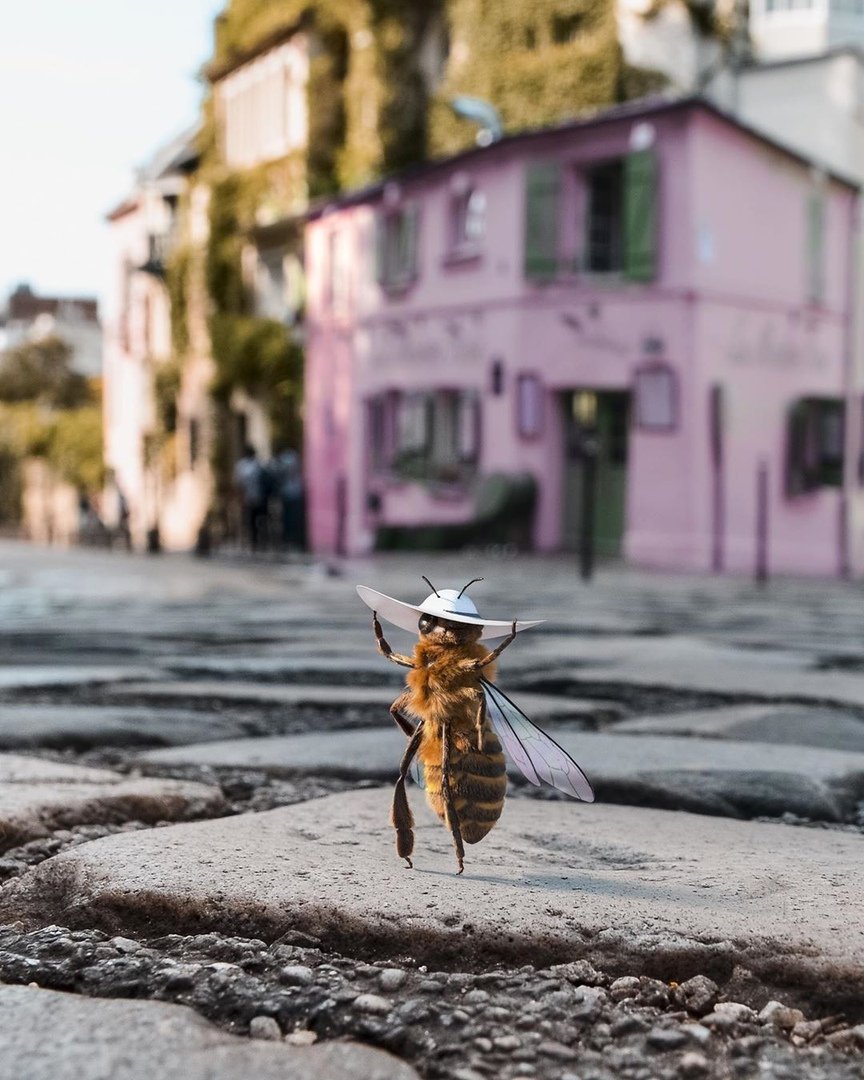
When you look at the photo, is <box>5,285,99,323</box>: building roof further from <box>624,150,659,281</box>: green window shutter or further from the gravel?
the gravel

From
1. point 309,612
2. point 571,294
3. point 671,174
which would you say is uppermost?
point 671,174

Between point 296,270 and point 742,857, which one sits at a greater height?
point 296,270

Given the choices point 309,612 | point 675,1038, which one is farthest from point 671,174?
point 675,1038

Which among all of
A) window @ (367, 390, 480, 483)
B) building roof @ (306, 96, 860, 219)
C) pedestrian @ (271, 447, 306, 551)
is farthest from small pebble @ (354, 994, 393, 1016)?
pedestrian @ (271, 447, 306, 551)

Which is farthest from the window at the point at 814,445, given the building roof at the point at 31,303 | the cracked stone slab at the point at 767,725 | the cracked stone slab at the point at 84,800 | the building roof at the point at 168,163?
the building roof at the point at 31,303

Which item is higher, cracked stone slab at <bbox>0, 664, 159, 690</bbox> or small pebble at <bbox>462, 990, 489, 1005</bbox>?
small pebble at <bbox>462, 990, 489, 1005</bbox>

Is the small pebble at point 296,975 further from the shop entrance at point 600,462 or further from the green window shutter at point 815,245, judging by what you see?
the green window shutter at point 815,245

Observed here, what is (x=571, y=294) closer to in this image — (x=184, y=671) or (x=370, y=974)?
(x=184, y=671)
